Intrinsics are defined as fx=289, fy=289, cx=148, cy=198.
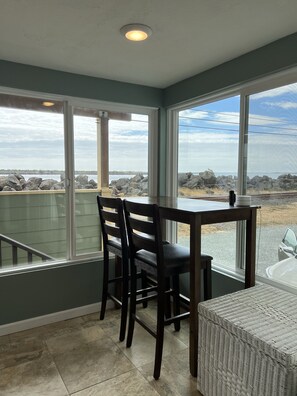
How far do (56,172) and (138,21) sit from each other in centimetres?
151

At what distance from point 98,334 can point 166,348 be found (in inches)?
A: 23.6

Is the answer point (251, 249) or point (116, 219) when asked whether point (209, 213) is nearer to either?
point (251, 249)

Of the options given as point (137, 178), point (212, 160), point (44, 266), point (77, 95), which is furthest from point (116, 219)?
point (77, 95)

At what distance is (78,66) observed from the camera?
2.48 meters

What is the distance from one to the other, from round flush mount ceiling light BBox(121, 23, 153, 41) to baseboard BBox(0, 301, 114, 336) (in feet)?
7.70

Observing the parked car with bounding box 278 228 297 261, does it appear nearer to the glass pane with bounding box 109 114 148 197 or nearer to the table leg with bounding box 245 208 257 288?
the table leg with bounding box 245 208 257 288

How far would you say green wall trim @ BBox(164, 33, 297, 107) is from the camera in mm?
1958

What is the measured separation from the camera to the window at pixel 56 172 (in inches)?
101

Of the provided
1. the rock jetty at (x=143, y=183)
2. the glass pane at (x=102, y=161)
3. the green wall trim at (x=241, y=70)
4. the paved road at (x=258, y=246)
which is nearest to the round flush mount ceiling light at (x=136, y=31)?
the green wall trim at (x=241, y=70)

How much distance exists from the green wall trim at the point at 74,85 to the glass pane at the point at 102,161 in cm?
17

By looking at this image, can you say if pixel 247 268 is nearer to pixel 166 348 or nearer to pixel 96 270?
pixel 166 348

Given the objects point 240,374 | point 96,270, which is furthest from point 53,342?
point 240,374

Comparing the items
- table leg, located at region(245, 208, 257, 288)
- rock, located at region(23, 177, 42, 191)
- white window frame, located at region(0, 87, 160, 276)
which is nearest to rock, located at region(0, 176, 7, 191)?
rock, located at region(23, 177, 42, 191)

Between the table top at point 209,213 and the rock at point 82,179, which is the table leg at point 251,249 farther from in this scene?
the rock at point 82,179
